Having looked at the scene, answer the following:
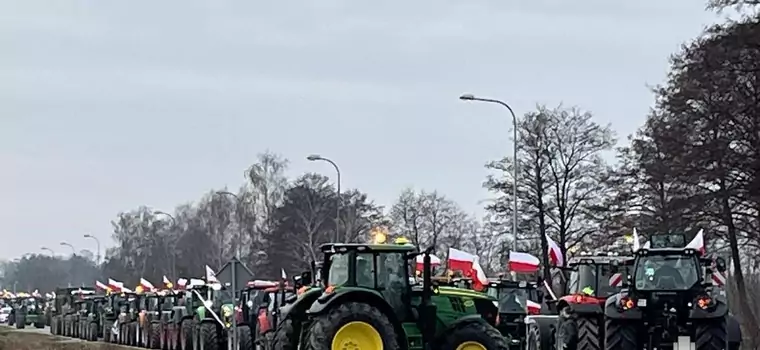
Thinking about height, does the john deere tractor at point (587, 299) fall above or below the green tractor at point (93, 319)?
above

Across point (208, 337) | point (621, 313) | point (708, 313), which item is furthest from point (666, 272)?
point (208, 337)

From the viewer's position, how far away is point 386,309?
18.9m

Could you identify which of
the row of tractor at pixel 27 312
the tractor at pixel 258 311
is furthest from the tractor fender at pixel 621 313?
Result: the row of tractor at pixel 27 312

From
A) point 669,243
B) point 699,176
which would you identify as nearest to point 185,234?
point 699,176

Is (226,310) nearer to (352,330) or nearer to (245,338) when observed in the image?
(245,338)

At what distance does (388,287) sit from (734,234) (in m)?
19.6

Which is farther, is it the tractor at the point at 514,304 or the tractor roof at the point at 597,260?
the tractor at the point at 514,304

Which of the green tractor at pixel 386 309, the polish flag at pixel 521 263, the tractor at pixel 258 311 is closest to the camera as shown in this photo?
the green tractor at pixel 386 309

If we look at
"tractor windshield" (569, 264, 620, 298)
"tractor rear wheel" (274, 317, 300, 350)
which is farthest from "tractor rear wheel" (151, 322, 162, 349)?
"tractor rear wheel" (274, 317, 300, 350)

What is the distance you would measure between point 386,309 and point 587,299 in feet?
14.5

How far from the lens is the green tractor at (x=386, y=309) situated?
18438 millimetres

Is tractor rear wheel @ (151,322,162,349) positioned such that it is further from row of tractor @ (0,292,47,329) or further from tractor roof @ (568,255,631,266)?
row of tractor @ (0,292,47,329)

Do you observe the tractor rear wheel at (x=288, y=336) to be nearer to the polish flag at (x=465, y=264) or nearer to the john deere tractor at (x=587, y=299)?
the john deere tractor at (x=587, y=299)

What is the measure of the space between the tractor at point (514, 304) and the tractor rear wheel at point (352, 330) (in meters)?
7.96
